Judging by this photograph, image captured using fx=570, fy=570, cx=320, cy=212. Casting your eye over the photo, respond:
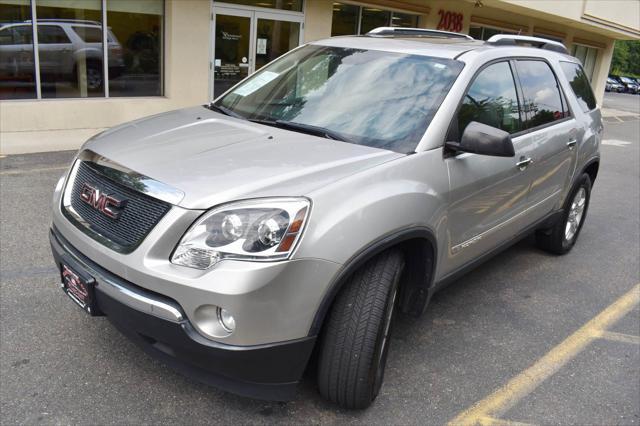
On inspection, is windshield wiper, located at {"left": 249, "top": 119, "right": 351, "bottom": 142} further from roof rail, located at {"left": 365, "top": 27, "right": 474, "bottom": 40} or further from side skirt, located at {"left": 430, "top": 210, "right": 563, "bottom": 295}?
Result: roof rail, located at {"left": 365, "top": 27, "right": 474, "bottom": 40}

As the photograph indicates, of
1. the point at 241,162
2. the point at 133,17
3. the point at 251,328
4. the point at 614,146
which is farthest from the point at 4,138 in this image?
the point at 614,146

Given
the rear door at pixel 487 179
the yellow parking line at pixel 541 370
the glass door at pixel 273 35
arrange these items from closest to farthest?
the yellow parking line at pixel 541 370 < the rear door at pixel 487 179 < the glass door at pixel 273 35

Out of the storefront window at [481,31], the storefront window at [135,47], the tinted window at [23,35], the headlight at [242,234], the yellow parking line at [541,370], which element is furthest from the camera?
the storefront window at [481,31]

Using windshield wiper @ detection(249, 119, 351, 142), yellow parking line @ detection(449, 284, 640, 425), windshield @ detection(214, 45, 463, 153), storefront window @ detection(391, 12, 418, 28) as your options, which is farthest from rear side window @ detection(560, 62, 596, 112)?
storefront window @ detection(391, 12, 418, 28)

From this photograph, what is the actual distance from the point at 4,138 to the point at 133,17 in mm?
3130

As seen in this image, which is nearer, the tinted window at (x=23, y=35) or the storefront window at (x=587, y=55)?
the tinted window at (x=23, y=35)

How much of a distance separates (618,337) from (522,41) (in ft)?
7.56

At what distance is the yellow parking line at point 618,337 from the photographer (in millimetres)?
3830

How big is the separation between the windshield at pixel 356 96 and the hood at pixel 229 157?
19 centimetres

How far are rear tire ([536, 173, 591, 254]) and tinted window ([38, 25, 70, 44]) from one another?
785 cm

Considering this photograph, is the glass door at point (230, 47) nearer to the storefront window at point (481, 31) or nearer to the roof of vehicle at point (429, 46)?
the roof of vehicle at point (429, 46)

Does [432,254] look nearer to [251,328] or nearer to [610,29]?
[251,328]

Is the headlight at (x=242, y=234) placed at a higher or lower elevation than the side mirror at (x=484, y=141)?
lower

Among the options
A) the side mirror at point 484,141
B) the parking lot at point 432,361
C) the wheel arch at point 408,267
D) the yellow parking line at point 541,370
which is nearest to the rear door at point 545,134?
the parking lot at point 432,361
